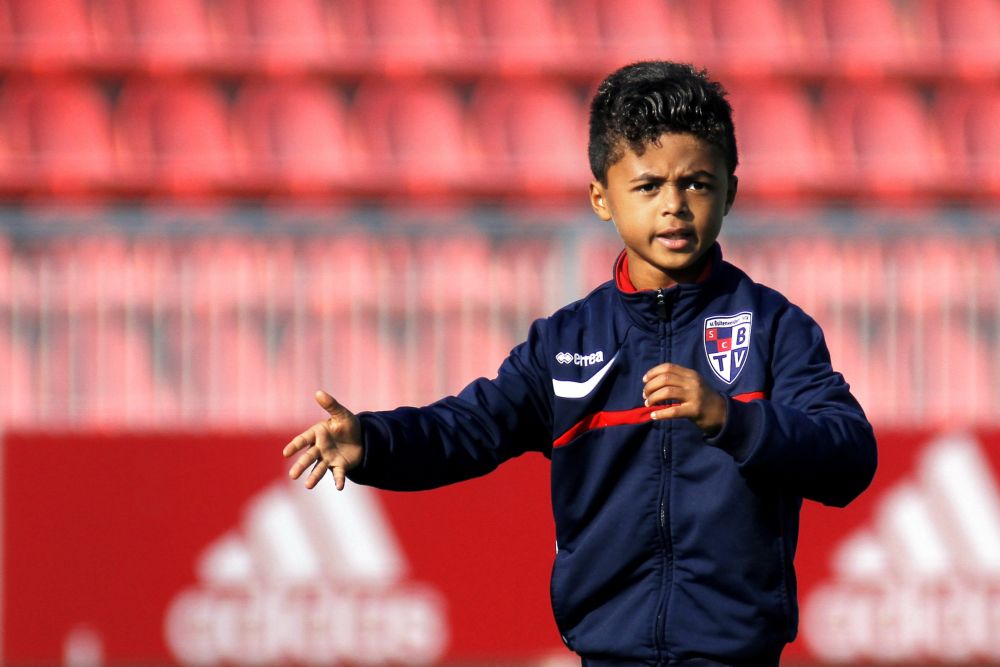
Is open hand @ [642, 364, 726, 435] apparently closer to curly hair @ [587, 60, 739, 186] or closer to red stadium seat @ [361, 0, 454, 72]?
curly hair @ [587, 60, 739, 186]

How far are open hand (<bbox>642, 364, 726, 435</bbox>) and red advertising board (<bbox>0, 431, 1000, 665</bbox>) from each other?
3.70m

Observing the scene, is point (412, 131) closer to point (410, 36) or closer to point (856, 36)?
point (410, 36)

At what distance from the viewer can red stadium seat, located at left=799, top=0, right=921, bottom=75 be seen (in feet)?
28.1

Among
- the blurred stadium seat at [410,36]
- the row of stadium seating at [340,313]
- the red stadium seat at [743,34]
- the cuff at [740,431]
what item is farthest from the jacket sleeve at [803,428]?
the red stadium seat at [743,34]

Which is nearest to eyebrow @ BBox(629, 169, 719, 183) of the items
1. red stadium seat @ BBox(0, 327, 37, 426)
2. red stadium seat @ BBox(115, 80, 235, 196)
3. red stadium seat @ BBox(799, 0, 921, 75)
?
red stadium seat @ BBox(0, 327, 37, 426)

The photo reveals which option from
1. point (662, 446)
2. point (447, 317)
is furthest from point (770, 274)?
point (662, 446)

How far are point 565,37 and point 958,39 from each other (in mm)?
2000

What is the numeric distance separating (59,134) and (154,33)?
66cm

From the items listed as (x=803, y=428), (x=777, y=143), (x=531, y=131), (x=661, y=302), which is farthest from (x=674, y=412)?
(x=777, y=143)

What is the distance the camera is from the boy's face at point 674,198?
235 cm

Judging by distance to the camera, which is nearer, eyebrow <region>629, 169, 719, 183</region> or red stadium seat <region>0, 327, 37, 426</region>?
eyebrow <region>629, 169, 719, 183</region>

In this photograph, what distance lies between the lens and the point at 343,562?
579cm

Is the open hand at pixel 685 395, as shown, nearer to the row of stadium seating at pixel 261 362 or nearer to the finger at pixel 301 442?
the finger at pixel 301 442

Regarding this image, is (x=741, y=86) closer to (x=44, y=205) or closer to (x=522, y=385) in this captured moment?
Result: (x=44, y=205)
